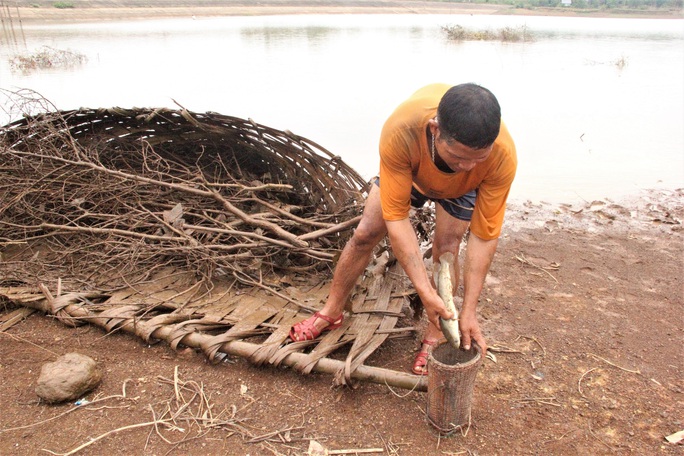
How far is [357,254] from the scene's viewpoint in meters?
2.37

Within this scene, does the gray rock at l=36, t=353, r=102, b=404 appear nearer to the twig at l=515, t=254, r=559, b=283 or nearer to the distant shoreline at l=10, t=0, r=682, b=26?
the twig at l=515, t=254, r=559, b=283

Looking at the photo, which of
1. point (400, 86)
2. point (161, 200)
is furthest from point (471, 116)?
point (400, 86)

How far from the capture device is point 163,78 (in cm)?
1039

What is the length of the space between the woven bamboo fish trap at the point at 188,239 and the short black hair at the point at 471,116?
3.35 feet

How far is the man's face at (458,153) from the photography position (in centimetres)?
162

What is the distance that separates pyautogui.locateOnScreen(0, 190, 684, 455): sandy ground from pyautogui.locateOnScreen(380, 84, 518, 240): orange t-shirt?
80 cm

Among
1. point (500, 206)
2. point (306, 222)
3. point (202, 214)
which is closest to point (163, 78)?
point (202, 214)

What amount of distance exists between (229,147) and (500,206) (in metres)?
2.65

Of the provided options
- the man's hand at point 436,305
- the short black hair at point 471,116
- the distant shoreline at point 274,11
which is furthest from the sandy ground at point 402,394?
the distant shoreline at point 274,11

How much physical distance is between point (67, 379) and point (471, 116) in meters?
1.80

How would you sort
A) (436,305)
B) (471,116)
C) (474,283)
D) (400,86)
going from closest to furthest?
(471,116) < (436,305) < (474,283) < (400,86)

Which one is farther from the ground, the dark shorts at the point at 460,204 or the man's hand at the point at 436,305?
the dark shorts at the point at 460,204

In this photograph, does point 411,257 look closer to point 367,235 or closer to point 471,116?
point 367,235

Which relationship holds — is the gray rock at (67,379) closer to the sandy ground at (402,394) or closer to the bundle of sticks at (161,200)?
the sandy ground at (402,394)
